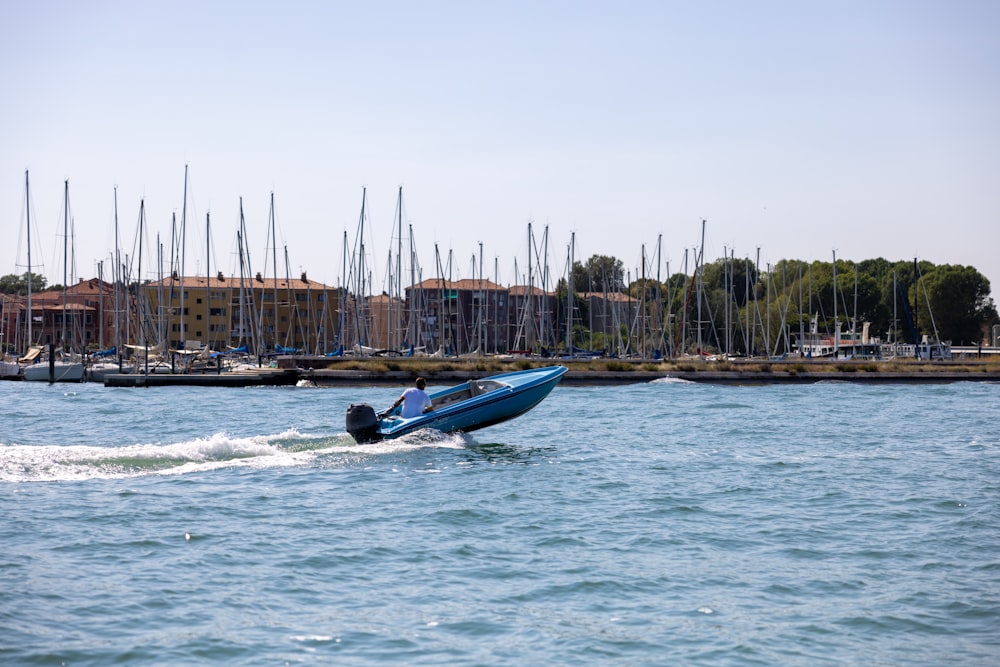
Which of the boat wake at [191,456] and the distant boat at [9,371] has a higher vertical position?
the distant boat at [9,371]

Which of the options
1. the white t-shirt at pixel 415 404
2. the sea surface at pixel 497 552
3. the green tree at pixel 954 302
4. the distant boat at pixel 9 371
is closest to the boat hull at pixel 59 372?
the distant boat at pixel 9 371

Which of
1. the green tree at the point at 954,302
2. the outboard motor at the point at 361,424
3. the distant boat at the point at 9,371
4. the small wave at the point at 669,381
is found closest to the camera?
the outboard motor at the point at 361,424

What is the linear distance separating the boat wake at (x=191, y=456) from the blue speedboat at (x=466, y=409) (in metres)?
0.28

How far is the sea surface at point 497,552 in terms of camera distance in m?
10.6

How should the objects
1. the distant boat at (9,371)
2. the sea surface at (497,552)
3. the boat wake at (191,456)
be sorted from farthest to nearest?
the distant boat at (9,371) < the boat wake at (191,456) < the sea surface at (497,552)

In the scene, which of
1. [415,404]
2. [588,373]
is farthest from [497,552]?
[588,373]

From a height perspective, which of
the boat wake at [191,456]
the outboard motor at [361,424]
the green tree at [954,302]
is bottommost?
the boat wake at [191,456]

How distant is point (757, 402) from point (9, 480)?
35270mm

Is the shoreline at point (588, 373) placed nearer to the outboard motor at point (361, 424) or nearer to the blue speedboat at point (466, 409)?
the blue speedboat at point (466, 409)

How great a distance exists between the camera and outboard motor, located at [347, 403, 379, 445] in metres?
24.9

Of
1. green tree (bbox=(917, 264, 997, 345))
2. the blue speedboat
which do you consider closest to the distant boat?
the blue speedboat

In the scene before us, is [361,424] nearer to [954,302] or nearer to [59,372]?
[59,372]

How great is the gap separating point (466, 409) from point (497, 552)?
37.9 ft

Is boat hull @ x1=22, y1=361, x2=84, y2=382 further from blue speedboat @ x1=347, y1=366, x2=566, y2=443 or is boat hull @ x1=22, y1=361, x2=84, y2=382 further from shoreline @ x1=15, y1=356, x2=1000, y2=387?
blue speedboat @ x1=347, y1=366, x2=566, y2=443
